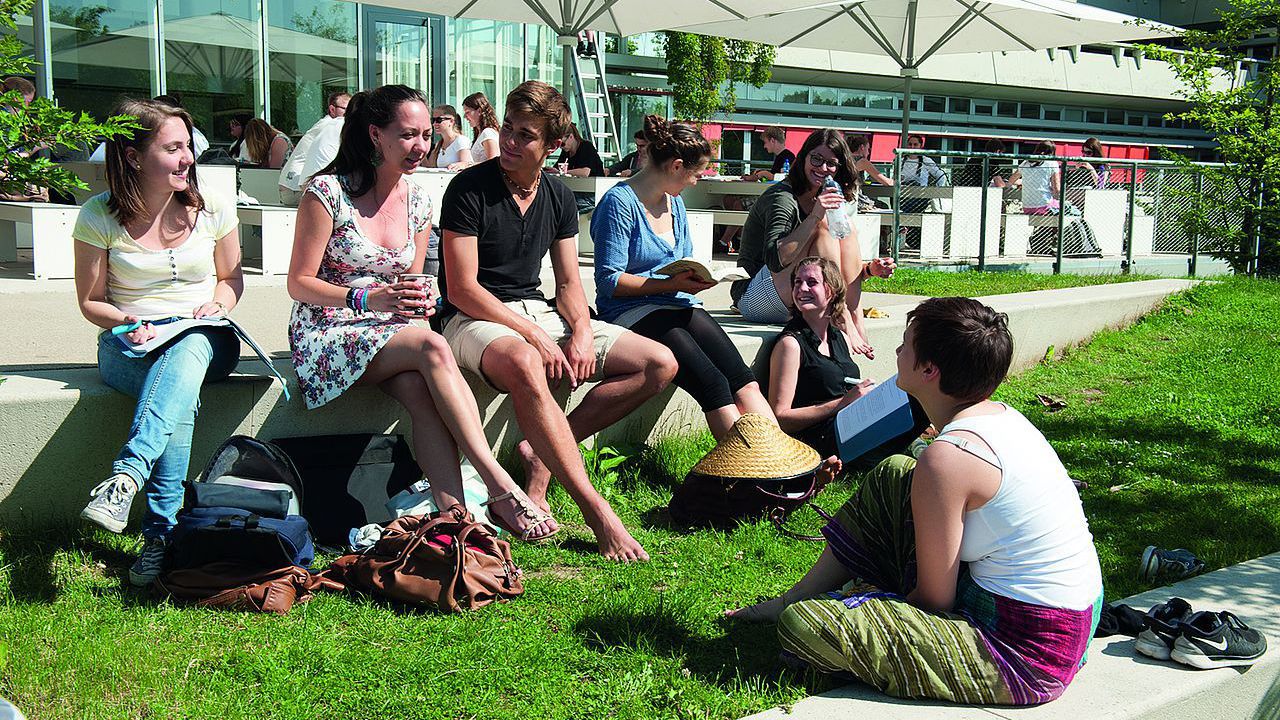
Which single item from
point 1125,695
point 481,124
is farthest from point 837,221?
point 481,124

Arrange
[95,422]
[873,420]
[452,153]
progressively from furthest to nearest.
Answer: [452,153] < [873,420] < [95,422]

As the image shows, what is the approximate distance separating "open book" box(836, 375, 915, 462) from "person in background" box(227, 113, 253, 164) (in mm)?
9273

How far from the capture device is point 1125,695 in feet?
10.5

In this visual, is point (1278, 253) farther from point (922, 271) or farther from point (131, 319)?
point (131, 319)

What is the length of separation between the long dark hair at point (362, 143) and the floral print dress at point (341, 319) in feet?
0.19

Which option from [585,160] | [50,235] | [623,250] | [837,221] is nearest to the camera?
[623,250]

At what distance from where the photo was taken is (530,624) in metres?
3.73

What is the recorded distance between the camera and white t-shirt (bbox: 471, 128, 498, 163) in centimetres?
1095

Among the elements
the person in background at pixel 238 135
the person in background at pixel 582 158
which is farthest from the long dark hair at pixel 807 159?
the person in background at pixel 238 135

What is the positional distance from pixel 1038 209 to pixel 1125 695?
10872 millimetres

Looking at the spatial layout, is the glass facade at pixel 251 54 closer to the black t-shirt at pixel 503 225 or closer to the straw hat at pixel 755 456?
the black t-shirt at pixel 503 225

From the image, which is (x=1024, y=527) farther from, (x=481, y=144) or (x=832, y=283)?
(x=481, y=144)

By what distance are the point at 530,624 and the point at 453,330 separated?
1.54 m

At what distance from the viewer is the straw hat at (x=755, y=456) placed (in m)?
4.80
